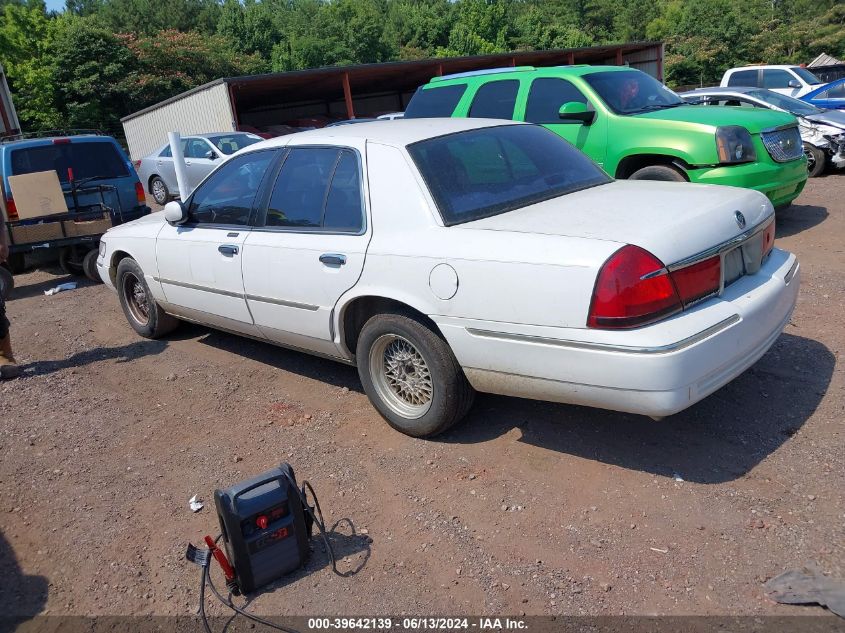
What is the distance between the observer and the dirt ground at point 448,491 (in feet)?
9.59

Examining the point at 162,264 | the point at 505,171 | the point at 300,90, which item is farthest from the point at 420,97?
the point at 300,90

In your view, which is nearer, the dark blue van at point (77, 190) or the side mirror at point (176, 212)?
the side mirror at point (176, 212)

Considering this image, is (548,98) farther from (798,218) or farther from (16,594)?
(16,594)

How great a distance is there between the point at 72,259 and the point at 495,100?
5693 millimetres

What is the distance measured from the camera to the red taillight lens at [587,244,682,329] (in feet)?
10.3

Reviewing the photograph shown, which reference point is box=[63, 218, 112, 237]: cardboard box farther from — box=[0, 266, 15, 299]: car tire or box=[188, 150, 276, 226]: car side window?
box=[188, 150, 276, 226]: car side window

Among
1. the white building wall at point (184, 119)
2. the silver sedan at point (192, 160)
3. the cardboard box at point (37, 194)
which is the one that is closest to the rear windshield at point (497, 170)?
the cardboard box at point (37, 194)

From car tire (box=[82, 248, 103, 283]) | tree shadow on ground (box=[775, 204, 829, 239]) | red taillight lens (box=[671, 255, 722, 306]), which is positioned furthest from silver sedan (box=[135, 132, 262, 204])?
red taillight lens (box=[671, 255, 722, 306])

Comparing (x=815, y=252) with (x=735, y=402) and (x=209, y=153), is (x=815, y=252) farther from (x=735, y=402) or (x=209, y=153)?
(x=209, y=153)

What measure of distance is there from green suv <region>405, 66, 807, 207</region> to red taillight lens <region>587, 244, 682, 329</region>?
4.62 metres

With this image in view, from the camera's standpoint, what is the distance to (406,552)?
319cm

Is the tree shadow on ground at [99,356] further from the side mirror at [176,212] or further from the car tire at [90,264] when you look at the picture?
the car tire at [90,264]

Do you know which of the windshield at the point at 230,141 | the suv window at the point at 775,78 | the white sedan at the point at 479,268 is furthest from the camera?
the suv window at the point at 775,78

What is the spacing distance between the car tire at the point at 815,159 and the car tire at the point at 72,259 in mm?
10796
